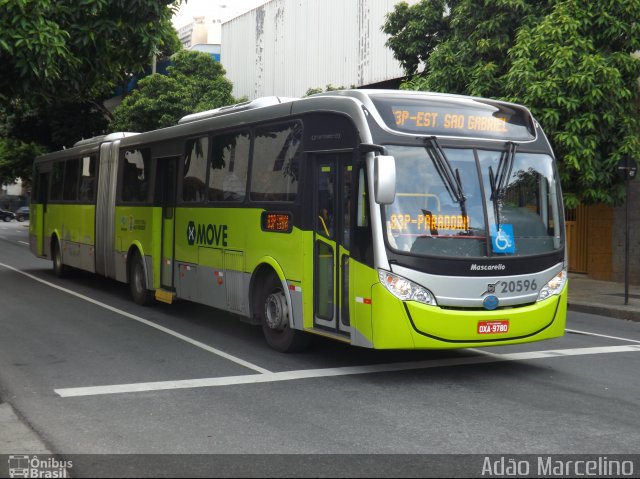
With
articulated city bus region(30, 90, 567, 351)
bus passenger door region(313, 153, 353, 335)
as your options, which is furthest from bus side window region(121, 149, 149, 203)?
bus passenger door region(313, 153, 353, 335)

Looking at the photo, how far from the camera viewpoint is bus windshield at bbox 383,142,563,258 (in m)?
8.11

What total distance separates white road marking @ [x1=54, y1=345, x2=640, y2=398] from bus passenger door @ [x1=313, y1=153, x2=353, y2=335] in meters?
0.52

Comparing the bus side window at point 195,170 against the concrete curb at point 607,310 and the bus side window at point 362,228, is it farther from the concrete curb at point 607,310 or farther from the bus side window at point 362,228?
the concrete curb at point 607,310

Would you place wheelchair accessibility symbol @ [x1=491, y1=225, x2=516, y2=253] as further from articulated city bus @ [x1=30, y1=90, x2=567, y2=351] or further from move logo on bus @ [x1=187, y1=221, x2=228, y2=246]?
move logo on bus @ [x1=187, y1=221, x2=228, y2=246]

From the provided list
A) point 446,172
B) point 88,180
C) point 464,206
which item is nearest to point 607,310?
point 464,206

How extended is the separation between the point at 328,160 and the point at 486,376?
284 cm

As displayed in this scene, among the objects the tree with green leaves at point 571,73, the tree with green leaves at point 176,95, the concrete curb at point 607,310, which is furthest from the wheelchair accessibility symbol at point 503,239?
the tree with green leaves at point 176,95

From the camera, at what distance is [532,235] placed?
28.3ft

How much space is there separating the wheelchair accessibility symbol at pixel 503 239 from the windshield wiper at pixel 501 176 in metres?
0.08

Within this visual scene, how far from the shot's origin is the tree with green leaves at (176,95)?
3412 centimetres

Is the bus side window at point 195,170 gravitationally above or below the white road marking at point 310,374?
above

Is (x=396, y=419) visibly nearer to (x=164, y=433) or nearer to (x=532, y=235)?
(x=164, y=433)

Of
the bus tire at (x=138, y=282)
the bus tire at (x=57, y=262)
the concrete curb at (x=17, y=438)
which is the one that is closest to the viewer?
the concrete curb at (x=17, y=438)

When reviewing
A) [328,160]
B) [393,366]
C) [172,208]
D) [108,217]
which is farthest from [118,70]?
[393,366]
